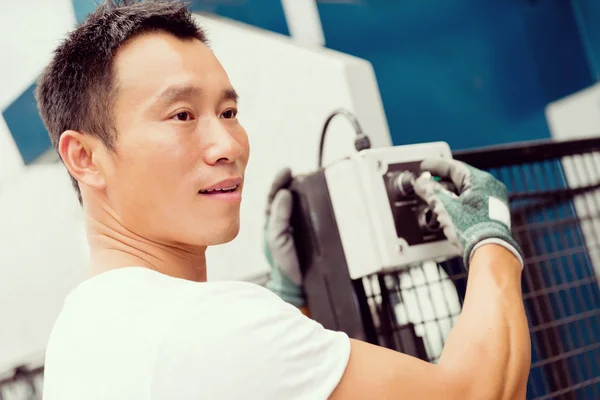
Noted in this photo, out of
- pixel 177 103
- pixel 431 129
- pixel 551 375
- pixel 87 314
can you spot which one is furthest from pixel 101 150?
pixel 431 129

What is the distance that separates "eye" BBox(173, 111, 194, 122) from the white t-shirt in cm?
22

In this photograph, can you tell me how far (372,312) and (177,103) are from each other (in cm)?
51

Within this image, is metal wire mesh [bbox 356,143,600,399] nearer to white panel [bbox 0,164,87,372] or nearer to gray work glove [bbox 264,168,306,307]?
gray work glove [bbox 264,168,306,307]

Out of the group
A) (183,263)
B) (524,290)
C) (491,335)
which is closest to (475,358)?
(491,335)

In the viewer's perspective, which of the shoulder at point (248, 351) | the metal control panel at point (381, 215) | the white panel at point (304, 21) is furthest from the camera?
the white panel at point (304, 21)

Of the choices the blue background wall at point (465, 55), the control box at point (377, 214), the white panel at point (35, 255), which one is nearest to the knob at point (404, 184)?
the control box at point (377, 214)

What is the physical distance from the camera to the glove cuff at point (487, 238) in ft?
3.13

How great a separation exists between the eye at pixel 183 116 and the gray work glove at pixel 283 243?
13.8 inches

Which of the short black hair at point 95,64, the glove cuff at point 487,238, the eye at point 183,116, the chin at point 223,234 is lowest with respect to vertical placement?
the glove cuff at point 487,238

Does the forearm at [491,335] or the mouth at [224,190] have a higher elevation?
the mouth at [224,190]

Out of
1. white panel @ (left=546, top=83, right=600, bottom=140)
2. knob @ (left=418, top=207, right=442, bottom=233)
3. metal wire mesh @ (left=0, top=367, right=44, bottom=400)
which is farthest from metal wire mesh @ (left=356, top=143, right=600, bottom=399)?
white panel @ (left=546, top=83, right=600, bottom=140)

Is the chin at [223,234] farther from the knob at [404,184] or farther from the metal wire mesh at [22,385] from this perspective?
the metal wire mesh at [22,385]

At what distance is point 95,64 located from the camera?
87cm

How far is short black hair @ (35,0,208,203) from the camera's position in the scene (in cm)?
86
